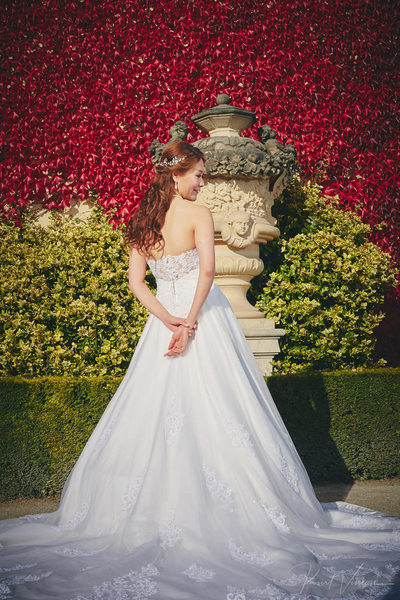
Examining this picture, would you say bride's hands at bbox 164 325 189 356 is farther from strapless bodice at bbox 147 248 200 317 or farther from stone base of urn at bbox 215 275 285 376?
stone base of urn at bbox 215 275 285 376

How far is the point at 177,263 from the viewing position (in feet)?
10.2

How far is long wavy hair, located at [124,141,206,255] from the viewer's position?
10.1 feet

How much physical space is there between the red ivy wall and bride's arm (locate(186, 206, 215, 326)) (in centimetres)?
465

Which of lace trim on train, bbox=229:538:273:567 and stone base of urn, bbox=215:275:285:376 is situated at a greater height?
stone base of urn, bbox=215:275:285:376

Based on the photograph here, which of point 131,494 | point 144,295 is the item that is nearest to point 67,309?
point 144,295

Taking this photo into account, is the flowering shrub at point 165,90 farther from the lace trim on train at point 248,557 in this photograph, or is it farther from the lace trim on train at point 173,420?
the lace trim on train at point 248,557

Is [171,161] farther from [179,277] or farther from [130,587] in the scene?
[130,587]

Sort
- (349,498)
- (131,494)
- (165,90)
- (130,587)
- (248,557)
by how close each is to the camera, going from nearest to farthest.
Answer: (130,587), (248,557), (131,494), (349,498), (165,90)

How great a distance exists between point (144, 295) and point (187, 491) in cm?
107

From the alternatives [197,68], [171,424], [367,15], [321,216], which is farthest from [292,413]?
[367,15]

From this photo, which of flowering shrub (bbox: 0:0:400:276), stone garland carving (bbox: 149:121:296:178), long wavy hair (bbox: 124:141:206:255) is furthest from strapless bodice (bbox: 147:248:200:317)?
flowering shrub (bbox: 0:0:400:276)

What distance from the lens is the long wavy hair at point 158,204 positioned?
121 inches

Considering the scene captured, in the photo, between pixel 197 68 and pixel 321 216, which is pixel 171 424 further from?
pixel 197 68

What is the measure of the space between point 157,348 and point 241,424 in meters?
0.61
